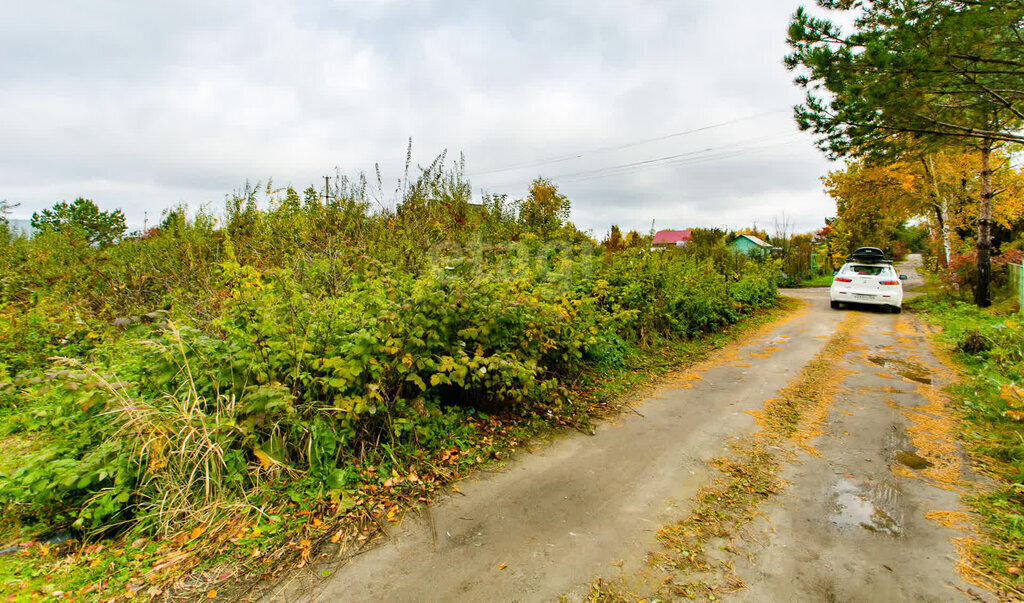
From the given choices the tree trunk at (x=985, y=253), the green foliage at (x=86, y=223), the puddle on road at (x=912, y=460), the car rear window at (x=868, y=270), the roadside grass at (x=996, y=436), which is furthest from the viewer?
the car rear window at (x=868, y=270)

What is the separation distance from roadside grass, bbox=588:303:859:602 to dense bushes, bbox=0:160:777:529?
156cm

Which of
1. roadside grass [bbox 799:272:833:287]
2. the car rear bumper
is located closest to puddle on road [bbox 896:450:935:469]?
the car rear bumper

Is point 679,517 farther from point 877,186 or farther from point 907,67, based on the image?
point 877,186

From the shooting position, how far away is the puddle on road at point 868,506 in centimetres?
265

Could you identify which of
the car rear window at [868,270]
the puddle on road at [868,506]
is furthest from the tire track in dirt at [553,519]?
the car rear window at [868,270]

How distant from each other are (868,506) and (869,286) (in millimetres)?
11596

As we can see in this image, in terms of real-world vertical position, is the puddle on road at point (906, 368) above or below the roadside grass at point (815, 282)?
below

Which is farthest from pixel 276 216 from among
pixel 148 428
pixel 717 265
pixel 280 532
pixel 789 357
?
pixel 717 265

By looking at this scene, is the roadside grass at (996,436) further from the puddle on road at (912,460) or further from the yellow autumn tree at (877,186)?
the yellow autumn tree at (877,186)

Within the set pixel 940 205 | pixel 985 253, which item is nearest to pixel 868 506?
pixel 985 253

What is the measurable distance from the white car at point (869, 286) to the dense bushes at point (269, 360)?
9.81m

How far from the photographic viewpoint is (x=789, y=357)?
22.8ft

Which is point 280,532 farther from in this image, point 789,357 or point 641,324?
point 789,357

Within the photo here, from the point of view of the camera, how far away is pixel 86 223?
28.2 feet
